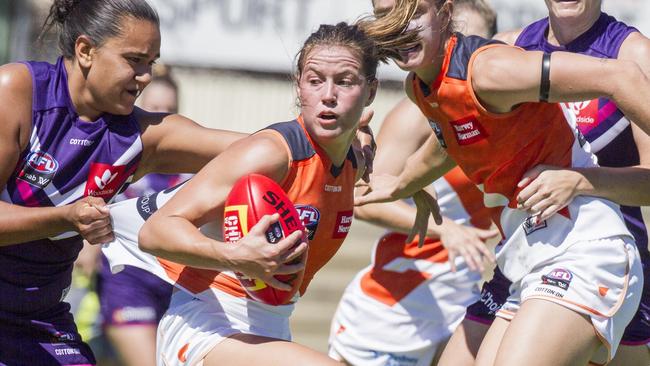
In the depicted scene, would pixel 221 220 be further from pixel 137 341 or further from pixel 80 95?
pixel 137 341

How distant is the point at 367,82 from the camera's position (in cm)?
370

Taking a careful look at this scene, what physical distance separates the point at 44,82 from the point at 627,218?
225 centimetres

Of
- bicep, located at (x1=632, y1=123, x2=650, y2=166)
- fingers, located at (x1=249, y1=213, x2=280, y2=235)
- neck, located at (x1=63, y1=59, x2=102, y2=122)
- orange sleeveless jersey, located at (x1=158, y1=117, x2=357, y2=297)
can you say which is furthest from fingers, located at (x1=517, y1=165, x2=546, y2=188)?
neck, located at (x1=63, y1=59, x2=102, y2=122)

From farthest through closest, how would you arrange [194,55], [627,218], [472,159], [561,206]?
[194,55] < [627,218] < [472,159] < [561,206]

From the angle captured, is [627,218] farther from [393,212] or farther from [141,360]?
[141,360]

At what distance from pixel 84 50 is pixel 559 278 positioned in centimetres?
176

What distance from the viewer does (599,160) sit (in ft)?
13.6

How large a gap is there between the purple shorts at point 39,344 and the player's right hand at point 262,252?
0.99 m

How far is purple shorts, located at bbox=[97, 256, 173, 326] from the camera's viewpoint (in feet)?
17.1

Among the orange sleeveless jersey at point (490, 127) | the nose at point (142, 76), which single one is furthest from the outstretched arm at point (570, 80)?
the nose at point (142, 76)

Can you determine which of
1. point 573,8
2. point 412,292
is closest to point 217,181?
point 573,8

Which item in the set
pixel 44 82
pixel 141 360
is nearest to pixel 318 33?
pixel 44 82

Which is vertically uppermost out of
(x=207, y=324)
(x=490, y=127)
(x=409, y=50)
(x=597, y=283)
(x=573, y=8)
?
(x=573, y=8)

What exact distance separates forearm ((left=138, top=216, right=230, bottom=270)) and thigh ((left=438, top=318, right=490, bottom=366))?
1187 mm
